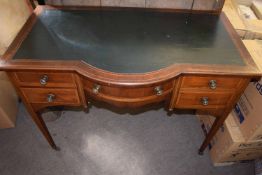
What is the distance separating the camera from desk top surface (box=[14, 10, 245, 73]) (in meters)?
0.98

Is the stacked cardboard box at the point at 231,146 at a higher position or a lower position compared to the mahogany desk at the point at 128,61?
lower

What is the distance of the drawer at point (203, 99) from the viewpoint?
1075 millimetres

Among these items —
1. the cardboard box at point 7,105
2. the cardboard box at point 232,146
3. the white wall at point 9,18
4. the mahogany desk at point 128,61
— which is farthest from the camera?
the cardboard box at point 7,105

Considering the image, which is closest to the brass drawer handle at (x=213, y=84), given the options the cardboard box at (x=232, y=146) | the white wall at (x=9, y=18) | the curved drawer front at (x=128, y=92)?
the curved drawer front at (x=128, y=92)

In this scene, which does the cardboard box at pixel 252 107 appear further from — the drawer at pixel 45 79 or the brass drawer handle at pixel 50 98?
the brass drawer handle at pixel 50 98

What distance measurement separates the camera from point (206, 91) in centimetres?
106

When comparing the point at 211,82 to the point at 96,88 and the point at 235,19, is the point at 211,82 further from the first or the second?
the point at 235,19

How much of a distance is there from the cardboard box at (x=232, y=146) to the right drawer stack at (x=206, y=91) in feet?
0.96

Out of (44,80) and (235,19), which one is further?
(235,19)

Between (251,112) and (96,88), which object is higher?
(96,88)

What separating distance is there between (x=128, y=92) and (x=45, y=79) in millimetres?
391

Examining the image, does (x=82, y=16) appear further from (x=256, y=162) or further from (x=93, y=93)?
(x=256, y=162)

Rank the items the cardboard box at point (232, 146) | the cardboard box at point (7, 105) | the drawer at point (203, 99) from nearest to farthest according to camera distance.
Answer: the drawer at point (203, 99) < the cardboard box at point (232, 146) < the cardboard box at point (7, 105)

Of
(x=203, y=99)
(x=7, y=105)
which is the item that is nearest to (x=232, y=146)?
(x=203, y=99)
